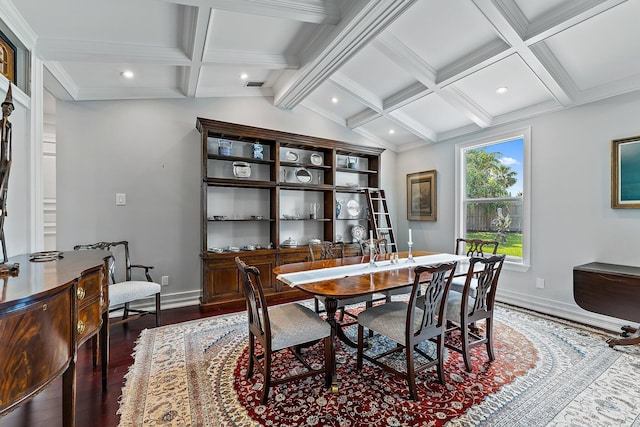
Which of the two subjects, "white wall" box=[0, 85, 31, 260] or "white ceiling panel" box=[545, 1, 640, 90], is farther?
"white ceiling panel" box=[545, 1, 640, 90]

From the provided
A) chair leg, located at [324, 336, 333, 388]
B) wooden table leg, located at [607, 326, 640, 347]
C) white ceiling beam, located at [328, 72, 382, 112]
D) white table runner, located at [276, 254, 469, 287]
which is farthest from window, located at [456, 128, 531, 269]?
chair leg, located at [324, 336, 333, 388]

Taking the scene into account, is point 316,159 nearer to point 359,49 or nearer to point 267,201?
point 267,201

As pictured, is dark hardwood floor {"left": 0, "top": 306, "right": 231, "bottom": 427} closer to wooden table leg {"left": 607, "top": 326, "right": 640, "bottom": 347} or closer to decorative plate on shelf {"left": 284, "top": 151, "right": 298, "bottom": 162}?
decorative plate on shelf {"left": 284, "top": 151, "right": 298, "bottom": 162}

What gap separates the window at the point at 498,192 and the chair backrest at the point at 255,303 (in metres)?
3.59

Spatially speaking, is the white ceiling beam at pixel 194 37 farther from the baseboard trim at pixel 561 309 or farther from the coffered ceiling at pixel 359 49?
the baseboard trim at pixel 561 309

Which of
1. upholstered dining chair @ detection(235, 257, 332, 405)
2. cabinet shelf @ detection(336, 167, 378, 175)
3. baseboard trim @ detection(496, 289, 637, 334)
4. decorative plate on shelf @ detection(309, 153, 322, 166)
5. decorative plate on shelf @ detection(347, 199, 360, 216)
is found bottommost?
baseboard trim @ detection(496, 289, 637, 334)

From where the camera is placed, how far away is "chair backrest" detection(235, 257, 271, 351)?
1.82m

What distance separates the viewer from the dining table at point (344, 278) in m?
2.08

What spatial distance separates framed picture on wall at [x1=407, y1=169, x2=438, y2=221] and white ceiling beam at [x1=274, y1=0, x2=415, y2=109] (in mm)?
2626

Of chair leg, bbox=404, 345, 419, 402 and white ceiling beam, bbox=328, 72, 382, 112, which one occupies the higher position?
white ceiling beam, bbox=328, 72, 382, 112

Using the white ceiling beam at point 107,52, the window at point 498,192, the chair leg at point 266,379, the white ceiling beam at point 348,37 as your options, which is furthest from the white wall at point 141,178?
the window at point 498,192

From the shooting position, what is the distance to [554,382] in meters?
2.14

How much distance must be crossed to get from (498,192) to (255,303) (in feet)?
12.6

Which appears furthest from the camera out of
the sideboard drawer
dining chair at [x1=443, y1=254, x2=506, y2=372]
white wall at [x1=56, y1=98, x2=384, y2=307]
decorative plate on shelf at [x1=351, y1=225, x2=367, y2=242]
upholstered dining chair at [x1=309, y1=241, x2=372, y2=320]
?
decorative plate on shelf at [x1=351, y1=225, x2=367, y2=242]
